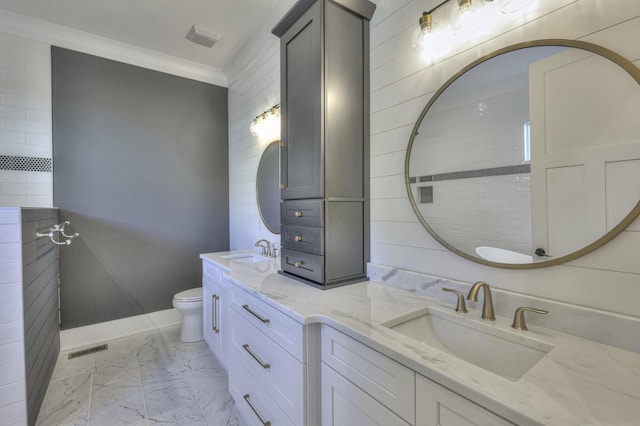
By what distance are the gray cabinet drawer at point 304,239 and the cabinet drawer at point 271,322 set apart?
14.5 inches

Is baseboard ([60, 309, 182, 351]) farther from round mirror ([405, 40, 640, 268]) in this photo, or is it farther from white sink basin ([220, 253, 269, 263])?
round mirror ([405, 40, 640, 268])

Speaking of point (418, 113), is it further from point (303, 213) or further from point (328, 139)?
point (303, 213)

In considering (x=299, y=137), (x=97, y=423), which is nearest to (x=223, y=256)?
(x=97, y=423)

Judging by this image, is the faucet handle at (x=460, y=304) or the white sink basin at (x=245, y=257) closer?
the faucet handle at (x=460, y=304)

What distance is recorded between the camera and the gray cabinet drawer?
1.46 m

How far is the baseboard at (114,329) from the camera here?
2592mm

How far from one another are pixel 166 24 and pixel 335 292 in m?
2.71

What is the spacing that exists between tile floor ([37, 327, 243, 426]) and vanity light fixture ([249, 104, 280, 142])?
198 centimetres

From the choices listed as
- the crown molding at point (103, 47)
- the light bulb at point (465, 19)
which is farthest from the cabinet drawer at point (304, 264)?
the crown molding at point (103, 47)

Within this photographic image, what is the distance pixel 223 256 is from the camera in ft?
8.41

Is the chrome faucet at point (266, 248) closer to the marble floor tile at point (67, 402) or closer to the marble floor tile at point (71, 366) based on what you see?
the marble floor tile at point (67, 402)

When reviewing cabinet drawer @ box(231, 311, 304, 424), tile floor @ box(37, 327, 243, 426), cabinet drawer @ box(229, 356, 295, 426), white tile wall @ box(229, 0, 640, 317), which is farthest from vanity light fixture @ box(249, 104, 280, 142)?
tile floor @ box(37, 327, 243, 426)

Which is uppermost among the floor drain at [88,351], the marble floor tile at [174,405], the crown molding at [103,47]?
the crown molding at [103,47]

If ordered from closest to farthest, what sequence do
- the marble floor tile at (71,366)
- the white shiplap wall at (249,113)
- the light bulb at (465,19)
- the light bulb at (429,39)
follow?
the light bulb at (465,19)
the light bulb at (429,39)
the marble floor tile at (71,366)
the white shiplap wall at (249,113)
